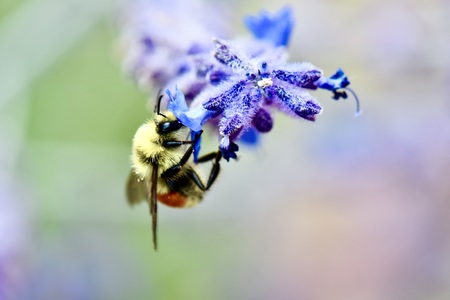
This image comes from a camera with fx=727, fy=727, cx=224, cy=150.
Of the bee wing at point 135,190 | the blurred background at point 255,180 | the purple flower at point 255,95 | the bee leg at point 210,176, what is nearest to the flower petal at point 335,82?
the purple flower at point 255,95

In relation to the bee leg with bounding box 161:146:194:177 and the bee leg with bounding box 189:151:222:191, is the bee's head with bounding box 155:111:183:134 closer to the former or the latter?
the bee leg with bounding box 161:146:194:177

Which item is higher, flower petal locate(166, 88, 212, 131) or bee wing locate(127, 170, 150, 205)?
flower petal locate(166, 88, 212, 131)

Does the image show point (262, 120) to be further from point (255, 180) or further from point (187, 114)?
point (255, 180)

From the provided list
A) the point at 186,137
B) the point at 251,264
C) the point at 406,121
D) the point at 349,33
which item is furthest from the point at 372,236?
the point at 186,137

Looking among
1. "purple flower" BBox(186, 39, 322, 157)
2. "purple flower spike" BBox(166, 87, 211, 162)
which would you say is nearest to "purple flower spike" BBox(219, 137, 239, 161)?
"purple flower" BBox(186, 39, 322, 157)

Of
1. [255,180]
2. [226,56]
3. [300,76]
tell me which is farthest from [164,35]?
[255,180]

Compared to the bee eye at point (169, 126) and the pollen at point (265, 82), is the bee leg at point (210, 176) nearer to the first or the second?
the bee eye at point (169, 126)

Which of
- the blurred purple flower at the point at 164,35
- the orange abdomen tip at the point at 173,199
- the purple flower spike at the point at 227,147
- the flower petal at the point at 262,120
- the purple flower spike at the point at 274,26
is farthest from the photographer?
the blurred purple flower at the point at 164,35
